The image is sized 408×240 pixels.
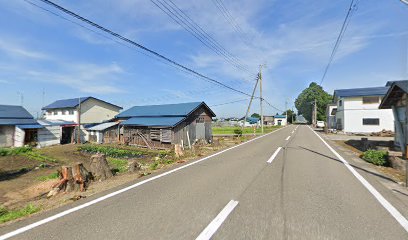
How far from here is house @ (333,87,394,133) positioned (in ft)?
101

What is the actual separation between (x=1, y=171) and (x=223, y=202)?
646 inches

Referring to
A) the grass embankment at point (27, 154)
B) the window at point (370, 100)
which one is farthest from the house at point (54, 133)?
the window at point (370, 100)

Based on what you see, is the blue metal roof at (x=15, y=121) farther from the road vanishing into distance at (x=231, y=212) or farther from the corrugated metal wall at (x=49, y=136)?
the road vanishing into distance at (x=231, y=212)

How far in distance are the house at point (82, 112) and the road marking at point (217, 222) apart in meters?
32.7

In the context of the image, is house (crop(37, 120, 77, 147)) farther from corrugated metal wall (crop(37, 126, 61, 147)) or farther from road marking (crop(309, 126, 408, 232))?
road marking (crop(309, 126, 408, 232))

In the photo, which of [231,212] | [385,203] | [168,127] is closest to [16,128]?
[168,127]

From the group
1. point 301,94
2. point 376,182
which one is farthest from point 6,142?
point 301,94

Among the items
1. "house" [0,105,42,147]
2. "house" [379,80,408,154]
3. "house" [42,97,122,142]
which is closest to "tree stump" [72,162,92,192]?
"house" [379,80,408,154]

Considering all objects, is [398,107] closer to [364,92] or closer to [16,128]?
[364,92]

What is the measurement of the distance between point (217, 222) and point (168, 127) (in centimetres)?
1683

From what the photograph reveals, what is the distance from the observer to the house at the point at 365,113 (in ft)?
101

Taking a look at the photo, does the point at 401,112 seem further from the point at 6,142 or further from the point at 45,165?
the point at 6,142

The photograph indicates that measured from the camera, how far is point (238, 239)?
11.2ft

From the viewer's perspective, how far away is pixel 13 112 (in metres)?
27.7
